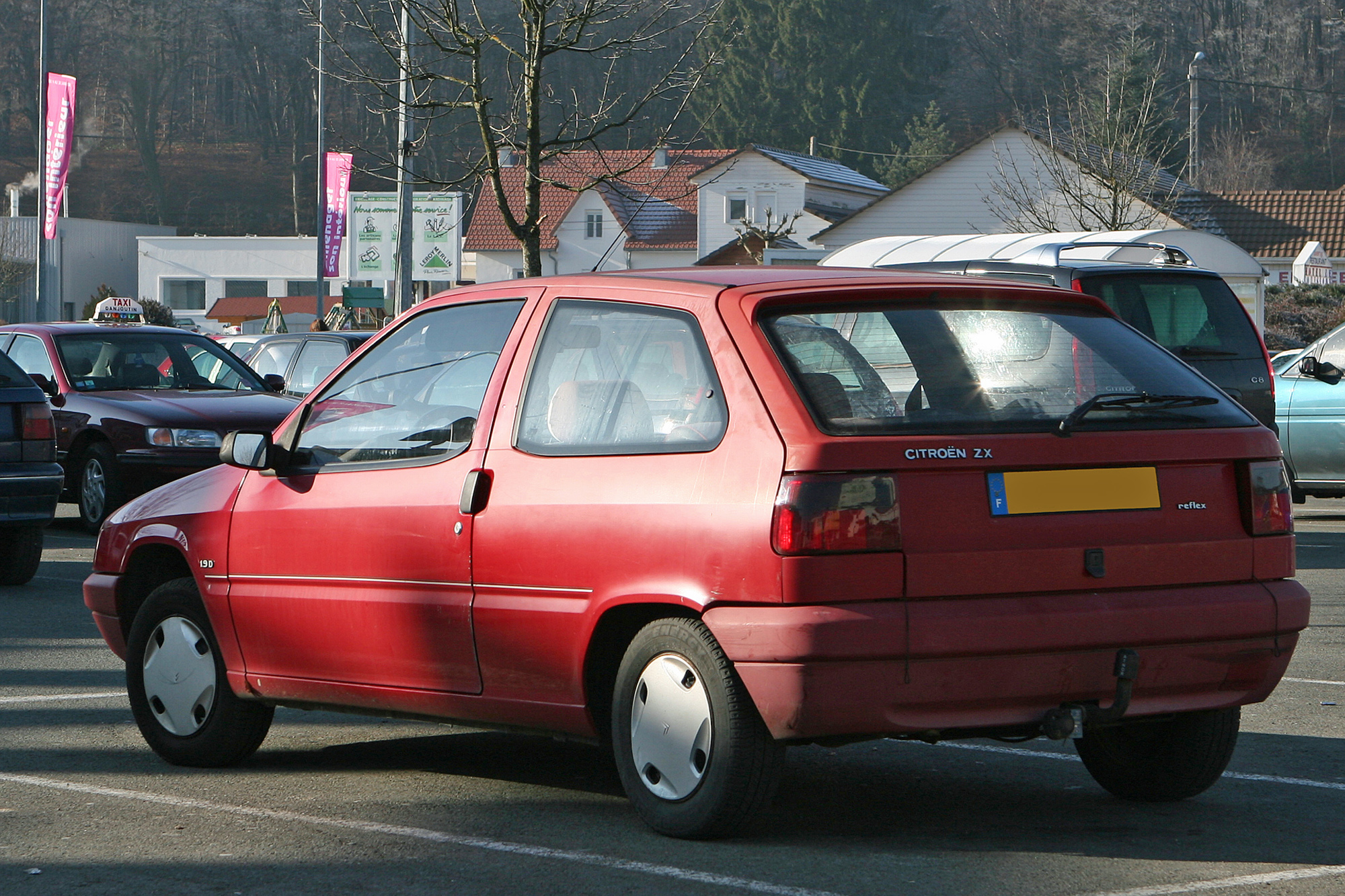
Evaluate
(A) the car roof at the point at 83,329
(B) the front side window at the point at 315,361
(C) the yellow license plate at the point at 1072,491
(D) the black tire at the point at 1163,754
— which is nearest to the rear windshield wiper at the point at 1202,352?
(D) the black tire at the point at 1163,754

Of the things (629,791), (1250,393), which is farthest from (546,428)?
(1250,393)

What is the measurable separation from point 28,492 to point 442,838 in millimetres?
6480

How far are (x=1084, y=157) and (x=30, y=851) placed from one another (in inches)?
1471

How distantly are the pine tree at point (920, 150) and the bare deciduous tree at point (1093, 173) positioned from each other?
19021 mm

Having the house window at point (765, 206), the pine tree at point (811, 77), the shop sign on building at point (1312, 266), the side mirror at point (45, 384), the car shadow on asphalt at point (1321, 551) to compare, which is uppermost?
the pine tree at point (811, 77)

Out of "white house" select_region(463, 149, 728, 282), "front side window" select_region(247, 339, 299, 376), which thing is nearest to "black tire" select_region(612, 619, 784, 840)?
"front side window" select_region(247, 339, 299, 376)

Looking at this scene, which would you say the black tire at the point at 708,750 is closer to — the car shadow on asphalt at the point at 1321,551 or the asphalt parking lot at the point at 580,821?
the asphalt parking lot at the point at 580,821

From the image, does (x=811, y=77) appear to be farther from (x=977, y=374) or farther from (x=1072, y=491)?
(x=1072, y=491)

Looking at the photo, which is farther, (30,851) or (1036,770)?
(1036,770)

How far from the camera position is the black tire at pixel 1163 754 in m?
5.42

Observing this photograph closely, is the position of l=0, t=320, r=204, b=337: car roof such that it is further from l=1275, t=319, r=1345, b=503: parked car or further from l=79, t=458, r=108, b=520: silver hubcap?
l=1275, t=319, r=1345, b=503: parked car

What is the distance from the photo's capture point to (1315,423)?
15039 mm

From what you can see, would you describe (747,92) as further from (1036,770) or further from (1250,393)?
(1036,770)

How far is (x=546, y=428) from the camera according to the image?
5.23 metres
